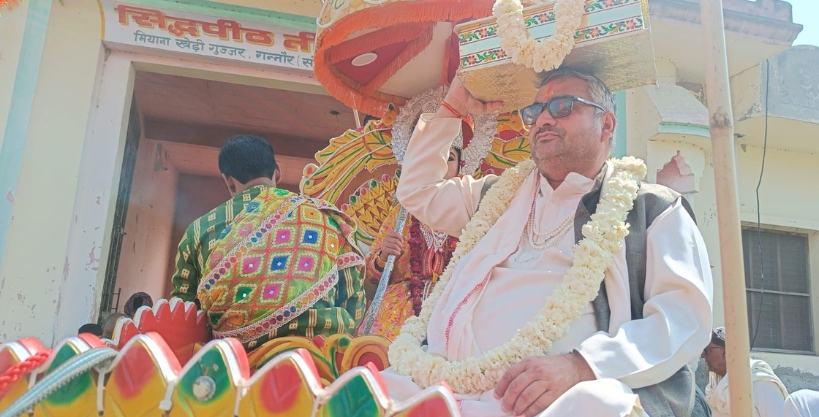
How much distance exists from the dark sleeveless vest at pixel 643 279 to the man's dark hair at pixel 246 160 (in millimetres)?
1405

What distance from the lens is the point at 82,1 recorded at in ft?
16.1

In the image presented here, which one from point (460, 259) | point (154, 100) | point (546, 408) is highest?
point (154, 100)

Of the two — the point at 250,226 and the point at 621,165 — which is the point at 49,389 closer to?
the point at 250,226

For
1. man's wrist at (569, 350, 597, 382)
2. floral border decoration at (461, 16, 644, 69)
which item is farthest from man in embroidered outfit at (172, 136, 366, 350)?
man's wrist at (569, 350, 597, 382)

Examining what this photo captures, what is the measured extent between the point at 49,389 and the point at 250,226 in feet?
4.43

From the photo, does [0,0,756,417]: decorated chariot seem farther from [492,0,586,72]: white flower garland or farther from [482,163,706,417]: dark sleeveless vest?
[482,163,706,417]: dark sleeveless vest

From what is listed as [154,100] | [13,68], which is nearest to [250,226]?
[13,68]

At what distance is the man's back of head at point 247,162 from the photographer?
2.91 m

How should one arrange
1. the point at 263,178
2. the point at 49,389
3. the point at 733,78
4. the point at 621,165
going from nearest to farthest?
the point at 49,389, the point at 621,165, the point at 263,178, the point at 733,78

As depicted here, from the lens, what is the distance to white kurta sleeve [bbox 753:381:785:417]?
12.1 ft

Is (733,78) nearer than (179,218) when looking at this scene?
Yes

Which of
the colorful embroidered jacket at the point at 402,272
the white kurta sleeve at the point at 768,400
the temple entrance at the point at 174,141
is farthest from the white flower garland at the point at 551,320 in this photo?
the temple entrance at the point at 174,141

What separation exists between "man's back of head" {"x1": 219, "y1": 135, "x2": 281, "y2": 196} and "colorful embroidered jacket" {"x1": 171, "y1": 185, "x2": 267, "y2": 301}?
12cm

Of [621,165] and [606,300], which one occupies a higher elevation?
[621,165]
